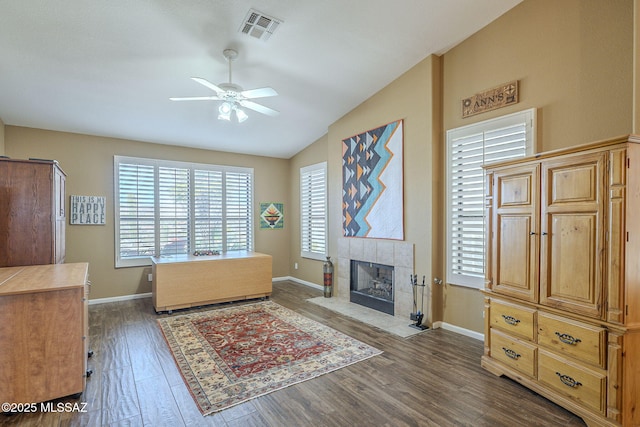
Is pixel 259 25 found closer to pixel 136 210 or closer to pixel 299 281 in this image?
pixel 136 210

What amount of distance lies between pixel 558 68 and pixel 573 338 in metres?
2.47

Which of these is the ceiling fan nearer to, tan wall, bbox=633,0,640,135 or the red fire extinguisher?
tan wall, bbox=633,0,640,135

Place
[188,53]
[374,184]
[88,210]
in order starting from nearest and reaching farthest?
[188,53], [374,184], [88,210]

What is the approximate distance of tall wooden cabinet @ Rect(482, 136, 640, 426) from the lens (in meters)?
2.01

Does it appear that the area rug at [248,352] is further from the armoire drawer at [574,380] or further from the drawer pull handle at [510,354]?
the armoire drawer at [574,380]

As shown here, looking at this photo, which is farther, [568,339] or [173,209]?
[173,209]

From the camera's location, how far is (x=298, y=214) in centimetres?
697

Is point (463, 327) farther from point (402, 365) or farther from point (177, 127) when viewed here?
point (177, 127)

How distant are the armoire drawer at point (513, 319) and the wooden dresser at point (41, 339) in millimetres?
3453

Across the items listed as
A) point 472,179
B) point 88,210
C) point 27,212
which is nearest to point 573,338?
point 472,179

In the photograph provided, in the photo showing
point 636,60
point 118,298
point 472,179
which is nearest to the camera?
point 636,60

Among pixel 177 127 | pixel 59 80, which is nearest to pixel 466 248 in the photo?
pixel 177 127

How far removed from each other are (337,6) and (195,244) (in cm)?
476

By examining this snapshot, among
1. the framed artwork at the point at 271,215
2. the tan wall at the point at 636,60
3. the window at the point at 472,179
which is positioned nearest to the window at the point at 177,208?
the framed artwork at the point at 271,215
